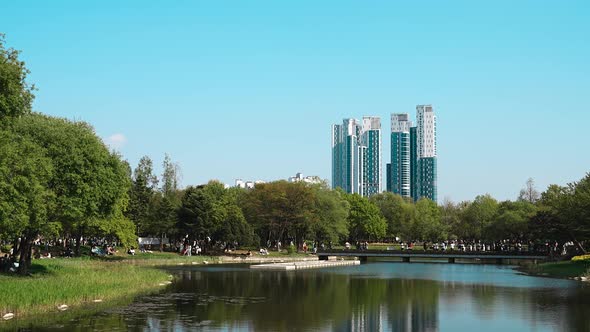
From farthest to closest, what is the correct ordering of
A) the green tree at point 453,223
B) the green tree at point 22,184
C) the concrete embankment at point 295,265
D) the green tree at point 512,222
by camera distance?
the green tree at point 453,223 < the green tree at point 512,222 < the concrete embankment at point 295,265 < the green tree at point 22,184

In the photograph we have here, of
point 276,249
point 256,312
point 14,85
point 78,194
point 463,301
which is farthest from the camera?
point 276,249

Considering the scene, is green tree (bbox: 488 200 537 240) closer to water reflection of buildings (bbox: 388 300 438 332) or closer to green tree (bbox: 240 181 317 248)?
green tree (bbox: 240 181 317 248)

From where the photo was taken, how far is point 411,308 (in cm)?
3934

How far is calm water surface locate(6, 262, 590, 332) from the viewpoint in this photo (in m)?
31.5

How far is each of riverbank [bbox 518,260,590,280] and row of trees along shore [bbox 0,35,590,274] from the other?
3.58 meters

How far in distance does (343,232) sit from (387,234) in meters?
47.9

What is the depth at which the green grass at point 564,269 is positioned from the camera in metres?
62.8

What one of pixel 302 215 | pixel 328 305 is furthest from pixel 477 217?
pixel 328 305

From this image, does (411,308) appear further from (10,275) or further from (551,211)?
(551,211)

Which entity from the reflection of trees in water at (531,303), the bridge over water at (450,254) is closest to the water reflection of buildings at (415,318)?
the reflection of trees in water at (531,303)

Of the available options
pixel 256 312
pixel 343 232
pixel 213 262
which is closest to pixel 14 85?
pixel 256 312

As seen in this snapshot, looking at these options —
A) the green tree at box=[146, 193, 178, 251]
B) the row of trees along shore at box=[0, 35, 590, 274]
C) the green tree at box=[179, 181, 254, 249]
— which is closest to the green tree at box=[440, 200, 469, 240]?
the row of trees along shore at box=[0, 35, 590, 274]

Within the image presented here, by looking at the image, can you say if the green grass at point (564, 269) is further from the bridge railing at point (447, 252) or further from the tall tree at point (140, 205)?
the tall tree at point (140, 205)

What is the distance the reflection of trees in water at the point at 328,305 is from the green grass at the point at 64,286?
84.7 inches
